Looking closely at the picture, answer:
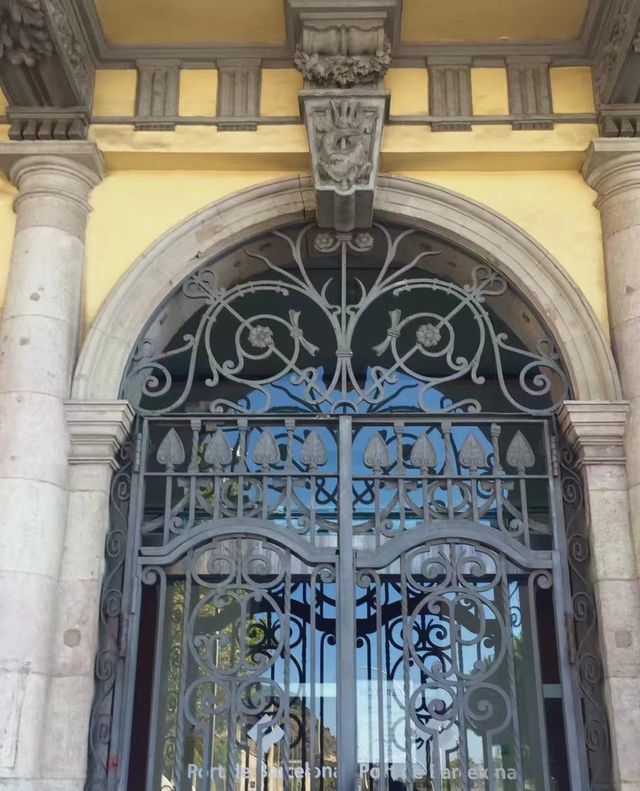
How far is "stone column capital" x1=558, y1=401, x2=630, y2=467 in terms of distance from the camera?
18.4ft

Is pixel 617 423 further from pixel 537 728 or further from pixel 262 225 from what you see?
pixel 262 225

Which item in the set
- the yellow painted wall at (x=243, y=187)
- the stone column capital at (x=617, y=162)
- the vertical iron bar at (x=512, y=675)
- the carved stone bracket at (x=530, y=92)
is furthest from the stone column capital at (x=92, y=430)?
the stone column capital at (x=617, y=162)

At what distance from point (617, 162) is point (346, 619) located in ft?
10.6

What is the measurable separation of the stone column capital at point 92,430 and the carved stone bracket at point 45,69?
1.81 metres

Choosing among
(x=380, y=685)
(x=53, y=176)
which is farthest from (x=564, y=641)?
(x=53, y=176)

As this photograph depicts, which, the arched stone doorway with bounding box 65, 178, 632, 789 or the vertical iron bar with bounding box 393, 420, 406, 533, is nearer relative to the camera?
the arched stone doorway with bounding box 65, 178, 632, 789

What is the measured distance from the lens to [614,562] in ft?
17.6

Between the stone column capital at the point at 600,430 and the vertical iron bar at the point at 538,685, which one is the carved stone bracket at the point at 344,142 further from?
the vertical iron bar at the point at 538,685

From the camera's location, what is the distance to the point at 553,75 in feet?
21.3

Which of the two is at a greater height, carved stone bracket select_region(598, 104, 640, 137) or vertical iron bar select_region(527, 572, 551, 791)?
carved stone bracket select_region(598, 104, 640, 137)

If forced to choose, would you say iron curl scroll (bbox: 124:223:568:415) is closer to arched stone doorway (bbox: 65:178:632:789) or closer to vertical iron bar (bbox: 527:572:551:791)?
arched stone doorway (bbox: 65:178:632:789)

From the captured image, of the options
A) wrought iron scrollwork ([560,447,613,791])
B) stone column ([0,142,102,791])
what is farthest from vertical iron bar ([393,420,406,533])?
stone column ([0,142,102,791])

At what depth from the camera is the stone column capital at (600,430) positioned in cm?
559

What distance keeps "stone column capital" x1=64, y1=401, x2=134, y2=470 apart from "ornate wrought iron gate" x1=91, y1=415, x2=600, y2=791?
35 cm
